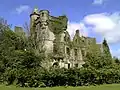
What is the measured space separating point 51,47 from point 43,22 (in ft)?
20.8

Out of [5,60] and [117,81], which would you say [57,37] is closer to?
[5,60]

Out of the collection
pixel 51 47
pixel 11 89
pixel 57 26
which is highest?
pixel 57 26

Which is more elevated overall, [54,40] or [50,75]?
[54,40]

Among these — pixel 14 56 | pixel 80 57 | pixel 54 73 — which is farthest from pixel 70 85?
pixel 80 57

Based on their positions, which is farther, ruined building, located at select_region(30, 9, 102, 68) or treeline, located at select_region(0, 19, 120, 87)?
ruined building, located at select_region(30, 9, 102, 68)

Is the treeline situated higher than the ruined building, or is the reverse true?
the ruined building

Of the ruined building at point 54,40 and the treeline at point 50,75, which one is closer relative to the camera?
the treeline at point 50,75

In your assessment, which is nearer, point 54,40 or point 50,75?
point 50,75

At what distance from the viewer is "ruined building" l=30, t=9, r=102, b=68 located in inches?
2468

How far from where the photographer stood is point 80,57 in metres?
72.0

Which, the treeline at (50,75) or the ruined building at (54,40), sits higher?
the ruined building at (54,40)

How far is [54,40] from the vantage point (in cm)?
6600

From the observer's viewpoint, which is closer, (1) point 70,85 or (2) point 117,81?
(1) point 70,85

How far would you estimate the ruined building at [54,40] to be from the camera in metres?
62.7
